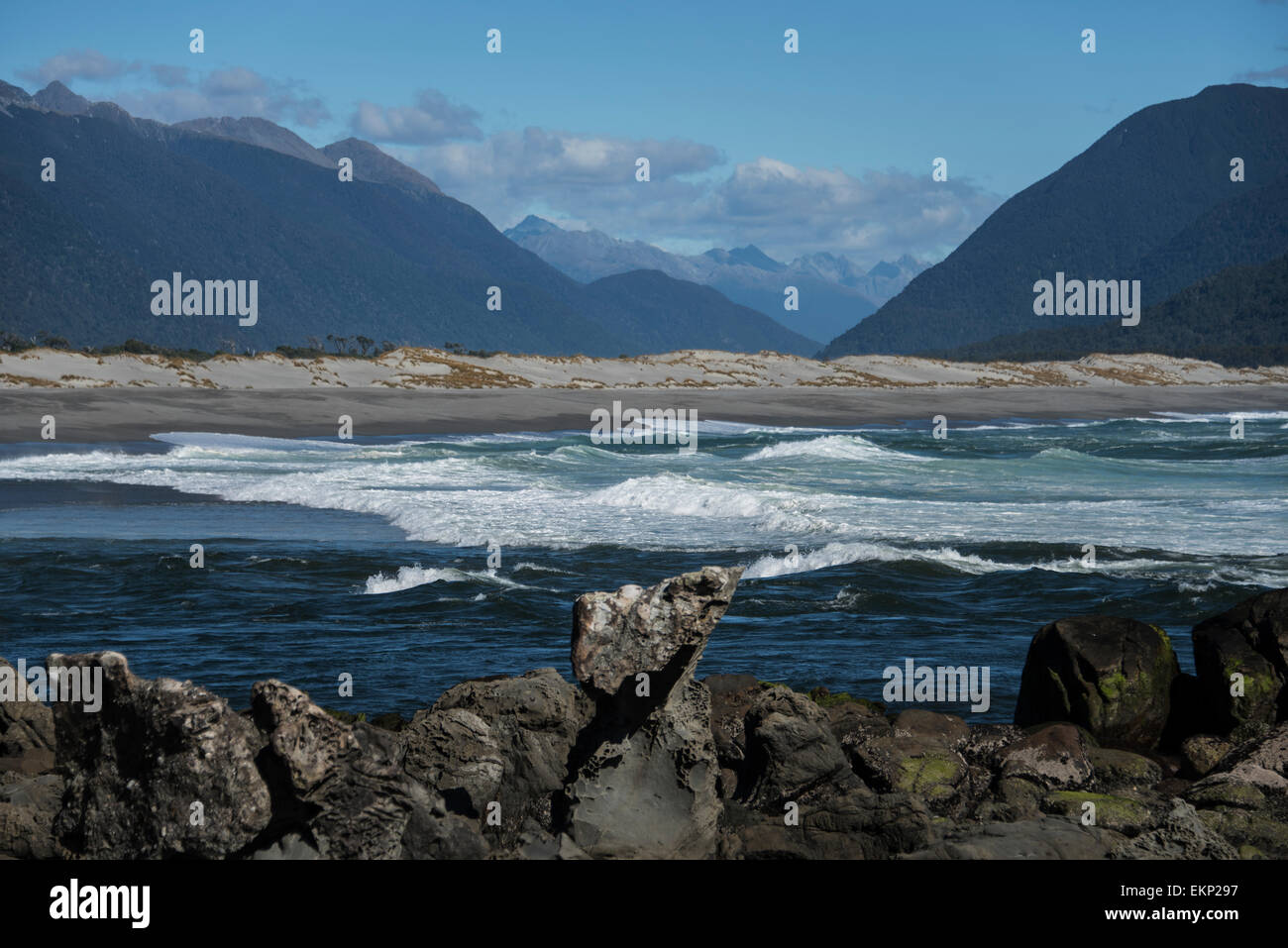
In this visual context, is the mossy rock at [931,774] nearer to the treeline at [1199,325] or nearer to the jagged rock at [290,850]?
the jagged rock at [290,850]

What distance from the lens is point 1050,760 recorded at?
7.86 m

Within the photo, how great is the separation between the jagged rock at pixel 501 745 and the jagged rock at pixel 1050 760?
2.82m

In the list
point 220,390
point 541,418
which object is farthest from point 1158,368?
point 220,390

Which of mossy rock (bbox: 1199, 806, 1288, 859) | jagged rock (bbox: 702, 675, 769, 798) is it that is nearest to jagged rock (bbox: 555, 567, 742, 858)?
jagged rock (bbox: 702, 675, 769, 798)

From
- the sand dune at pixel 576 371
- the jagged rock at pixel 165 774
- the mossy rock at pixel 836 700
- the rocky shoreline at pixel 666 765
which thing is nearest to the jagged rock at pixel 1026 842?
the rocky shoreline at pixel 666 765

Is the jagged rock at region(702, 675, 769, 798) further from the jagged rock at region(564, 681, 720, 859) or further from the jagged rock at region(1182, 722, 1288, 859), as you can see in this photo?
the jagged rock at region(1182, 722, 1288, 859)

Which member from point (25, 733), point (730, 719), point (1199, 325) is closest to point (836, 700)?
point (730, 719)

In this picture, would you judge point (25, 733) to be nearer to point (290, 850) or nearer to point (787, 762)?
point (290, 850)

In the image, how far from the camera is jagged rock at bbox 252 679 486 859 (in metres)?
5.74

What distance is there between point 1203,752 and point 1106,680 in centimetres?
79

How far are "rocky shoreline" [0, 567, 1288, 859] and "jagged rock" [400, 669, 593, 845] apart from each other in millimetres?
15

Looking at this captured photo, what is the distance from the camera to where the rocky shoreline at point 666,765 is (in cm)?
579

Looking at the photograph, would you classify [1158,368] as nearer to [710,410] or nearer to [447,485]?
[710,410]
